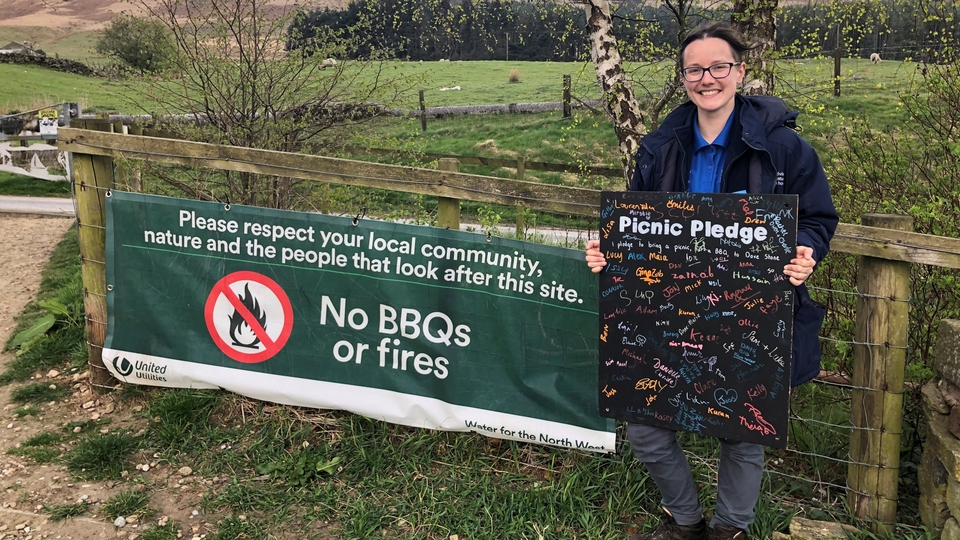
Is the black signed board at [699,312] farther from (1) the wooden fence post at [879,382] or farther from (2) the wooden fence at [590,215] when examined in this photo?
(1) the wooden fence post at [879,382]

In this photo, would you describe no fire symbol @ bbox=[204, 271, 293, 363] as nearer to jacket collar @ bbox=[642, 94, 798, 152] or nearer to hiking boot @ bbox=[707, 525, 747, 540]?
jacket collar @ bbox=[642, 94, 798, 152]

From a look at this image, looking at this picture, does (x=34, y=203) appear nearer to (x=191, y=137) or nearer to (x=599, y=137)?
(x=191, y=137)

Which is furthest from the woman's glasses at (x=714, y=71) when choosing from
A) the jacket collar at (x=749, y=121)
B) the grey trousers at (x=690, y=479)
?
the grey trousers at (x=690, y=479)

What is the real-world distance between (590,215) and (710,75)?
1057mm

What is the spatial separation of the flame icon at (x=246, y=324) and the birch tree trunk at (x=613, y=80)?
127 inches

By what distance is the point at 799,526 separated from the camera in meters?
3.17

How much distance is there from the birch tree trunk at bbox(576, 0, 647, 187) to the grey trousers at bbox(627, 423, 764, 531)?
321cm

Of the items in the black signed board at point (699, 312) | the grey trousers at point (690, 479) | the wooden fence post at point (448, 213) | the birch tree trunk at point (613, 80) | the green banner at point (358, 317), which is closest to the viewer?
the black signed board at point (699, 312)

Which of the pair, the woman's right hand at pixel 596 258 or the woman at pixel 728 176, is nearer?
the woman at pixel 728 176

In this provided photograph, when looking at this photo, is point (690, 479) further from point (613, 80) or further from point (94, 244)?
point (94, 244)

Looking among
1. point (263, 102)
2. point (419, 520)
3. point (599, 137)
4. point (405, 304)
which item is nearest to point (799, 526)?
point (419, 520)

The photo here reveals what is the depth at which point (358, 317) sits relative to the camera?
3986 millimetres

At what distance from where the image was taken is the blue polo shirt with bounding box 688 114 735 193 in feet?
9.04

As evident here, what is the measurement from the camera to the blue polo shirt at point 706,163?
2.76m
